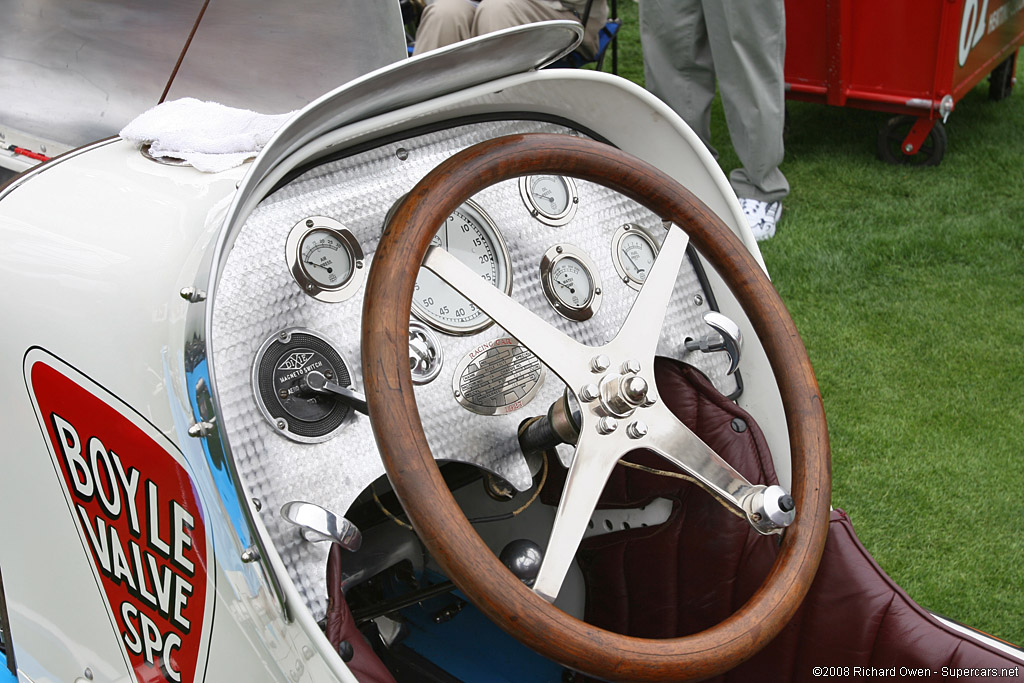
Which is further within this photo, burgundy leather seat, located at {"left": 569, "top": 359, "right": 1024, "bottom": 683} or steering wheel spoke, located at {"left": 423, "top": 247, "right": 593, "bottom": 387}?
burgundy leather seat, located at {"left": 569, "top": 359, "right": 1024, "bottom": 683}

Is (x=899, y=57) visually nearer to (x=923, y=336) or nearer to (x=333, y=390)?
(x=923, y=336)

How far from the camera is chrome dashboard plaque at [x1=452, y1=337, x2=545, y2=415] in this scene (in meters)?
1.27

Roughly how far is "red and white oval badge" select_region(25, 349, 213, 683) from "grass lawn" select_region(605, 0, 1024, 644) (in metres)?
1.53

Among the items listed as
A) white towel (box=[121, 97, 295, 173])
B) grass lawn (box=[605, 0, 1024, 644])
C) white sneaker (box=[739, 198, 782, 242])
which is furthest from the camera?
white sneaker (box=[739, 198, 782, 242])

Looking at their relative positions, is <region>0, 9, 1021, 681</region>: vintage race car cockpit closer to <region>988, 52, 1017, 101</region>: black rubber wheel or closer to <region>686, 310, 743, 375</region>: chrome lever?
<region>686, 310, 743, 375</region>: chrome lever

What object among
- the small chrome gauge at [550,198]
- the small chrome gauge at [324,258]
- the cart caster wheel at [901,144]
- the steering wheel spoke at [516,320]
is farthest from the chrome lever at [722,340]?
the cart caster wheel at [901,144]

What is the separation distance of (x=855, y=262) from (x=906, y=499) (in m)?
1.17

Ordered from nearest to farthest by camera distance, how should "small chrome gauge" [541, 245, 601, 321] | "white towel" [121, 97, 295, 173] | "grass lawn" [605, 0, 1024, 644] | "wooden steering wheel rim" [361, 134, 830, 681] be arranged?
1. "wooden steering wheel rim" [361, 134, 830, 681]
2. "white towel" [121, 97, 295, 173]
3. "small chrome gauge" [541, 245, 601, 321]
4. "grass lawn" [605, 0, 1024, 644]

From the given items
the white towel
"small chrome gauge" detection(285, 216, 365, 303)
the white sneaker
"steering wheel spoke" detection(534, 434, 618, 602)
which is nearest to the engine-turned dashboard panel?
"small chrome gauge" detection(285, 216, 365, 303)

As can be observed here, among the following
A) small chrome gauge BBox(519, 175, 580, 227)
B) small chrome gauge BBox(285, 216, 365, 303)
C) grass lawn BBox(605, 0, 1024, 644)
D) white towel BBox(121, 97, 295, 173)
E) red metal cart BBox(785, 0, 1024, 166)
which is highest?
white towel BBox(121, 97, 295, 173)

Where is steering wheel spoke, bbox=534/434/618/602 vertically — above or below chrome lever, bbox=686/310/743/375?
above

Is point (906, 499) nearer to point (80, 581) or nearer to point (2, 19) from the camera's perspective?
point (80, 581)

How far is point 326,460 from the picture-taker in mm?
1122

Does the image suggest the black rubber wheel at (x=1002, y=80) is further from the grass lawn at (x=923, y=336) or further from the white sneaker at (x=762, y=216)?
the white sneaker at (x=762, y=216)
